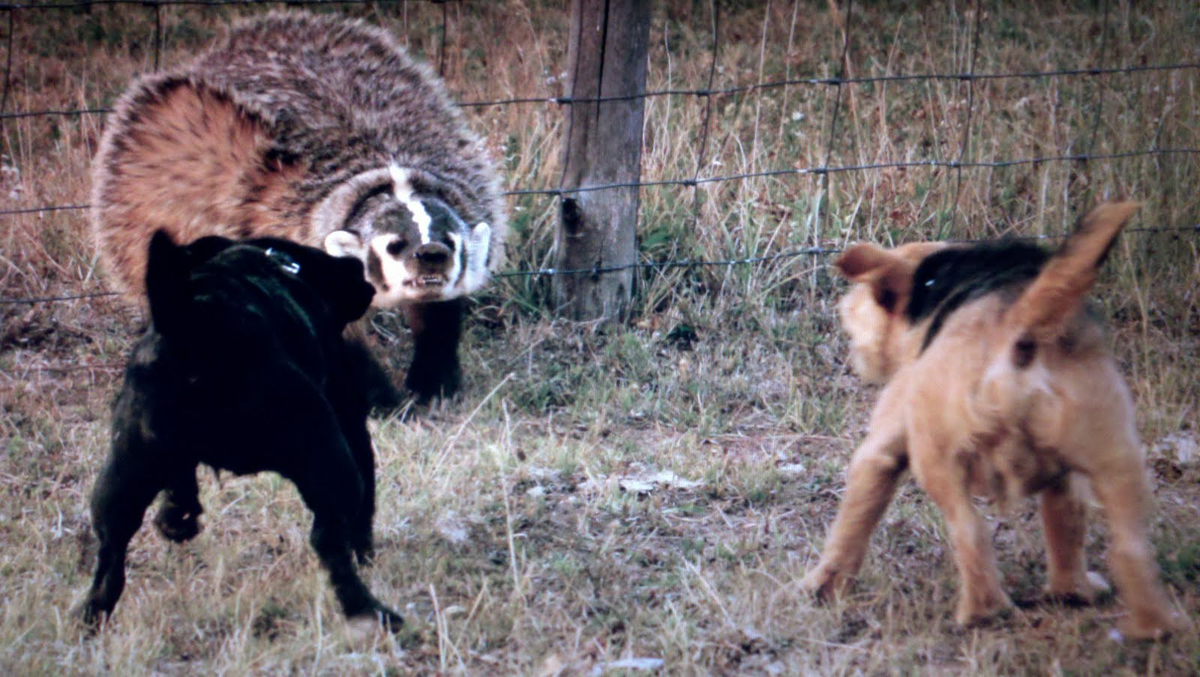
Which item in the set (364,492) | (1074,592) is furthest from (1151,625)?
(364,492)

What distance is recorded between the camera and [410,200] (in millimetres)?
5102

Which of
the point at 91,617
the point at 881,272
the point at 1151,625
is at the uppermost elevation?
the point at 881,272

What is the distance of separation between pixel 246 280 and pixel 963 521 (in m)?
1.70

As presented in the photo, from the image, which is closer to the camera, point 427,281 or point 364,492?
point 364,492

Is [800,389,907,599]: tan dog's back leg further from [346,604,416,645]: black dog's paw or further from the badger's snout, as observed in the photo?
the badger's snout

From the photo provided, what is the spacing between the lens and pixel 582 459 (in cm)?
410

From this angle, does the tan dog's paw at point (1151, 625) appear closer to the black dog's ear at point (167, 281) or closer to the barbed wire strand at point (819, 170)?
the black dog's ear at point (167, 281)

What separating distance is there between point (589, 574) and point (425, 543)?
488 mm

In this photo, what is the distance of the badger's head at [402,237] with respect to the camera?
16.0ft

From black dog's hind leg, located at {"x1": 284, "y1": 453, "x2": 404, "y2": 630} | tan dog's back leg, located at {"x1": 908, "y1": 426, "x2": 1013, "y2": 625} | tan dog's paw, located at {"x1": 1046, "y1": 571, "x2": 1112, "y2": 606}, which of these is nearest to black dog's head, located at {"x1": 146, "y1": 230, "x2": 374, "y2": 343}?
black dog's hind leg, located at {"x1": 284, "y1": 453, "x2": 404, "y2": 630}

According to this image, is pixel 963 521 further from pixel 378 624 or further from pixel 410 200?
pixel 410 200

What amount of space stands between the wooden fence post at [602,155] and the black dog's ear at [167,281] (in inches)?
105

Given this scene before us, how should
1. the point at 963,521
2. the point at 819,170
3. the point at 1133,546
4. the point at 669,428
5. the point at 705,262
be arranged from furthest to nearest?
1. the point at 705,262
2. the point at 819,170
3. the point at 669,428
4. the point at 963,521
5. the point at 1133,546

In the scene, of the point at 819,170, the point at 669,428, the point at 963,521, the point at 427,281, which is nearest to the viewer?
the point at 963,521
